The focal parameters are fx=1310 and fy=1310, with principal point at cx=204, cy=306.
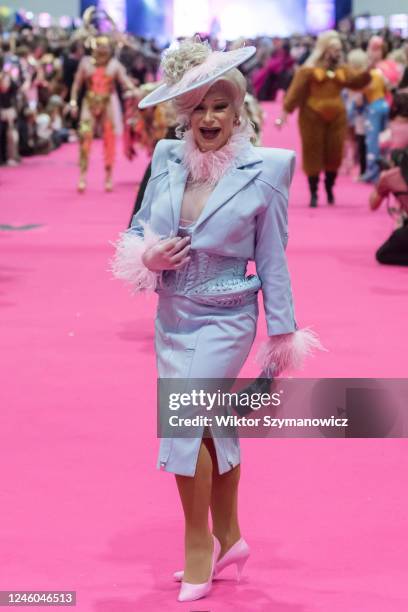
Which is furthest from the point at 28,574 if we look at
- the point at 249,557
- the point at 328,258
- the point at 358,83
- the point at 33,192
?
the point at 33,192

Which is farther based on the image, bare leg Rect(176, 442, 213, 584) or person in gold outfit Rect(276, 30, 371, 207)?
person in gold outfit Rect(276, 30, 371, 207)

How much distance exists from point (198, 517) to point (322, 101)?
32.9ft

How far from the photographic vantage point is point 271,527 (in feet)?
14.4

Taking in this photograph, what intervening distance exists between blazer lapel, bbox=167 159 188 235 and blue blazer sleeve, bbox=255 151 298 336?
0.77ft

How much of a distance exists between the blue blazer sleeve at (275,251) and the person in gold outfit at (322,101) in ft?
31.5

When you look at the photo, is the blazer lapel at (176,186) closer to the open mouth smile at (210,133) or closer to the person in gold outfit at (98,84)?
the open mouth smile at (210,133)

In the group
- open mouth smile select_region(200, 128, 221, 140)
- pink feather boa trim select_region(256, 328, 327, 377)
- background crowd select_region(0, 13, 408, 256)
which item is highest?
open mouth smile select_region(200, 128, 221, 140)

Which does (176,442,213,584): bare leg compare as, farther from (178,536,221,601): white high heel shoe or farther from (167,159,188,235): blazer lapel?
(167,159,188,235): blazer lapel

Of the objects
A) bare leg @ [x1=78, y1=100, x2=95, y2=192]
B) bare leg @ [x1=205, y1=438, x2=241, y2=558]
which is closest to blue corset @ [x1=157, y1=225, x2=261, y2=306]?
bare leg @ [x1=205, y1=438, x2=241, y2=558]

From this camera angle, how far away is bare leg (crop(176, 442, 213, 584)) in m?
3.72

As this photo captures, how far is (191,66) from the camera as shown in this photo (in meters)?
3.76

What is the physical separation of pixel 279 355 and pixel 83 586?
0.89 metres

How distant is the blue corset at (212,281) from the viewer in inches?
149

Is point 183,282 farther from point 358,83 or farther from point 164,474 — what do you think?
point 358,83
